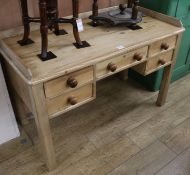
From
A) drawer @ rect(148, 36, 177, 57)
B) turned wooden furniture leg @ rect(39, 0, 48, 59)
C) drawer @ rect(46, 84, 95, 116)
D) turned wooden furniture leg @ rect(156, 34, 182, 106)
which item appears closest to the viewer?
turned wooden furniture leg @ rect(39, 0, 48, 59)

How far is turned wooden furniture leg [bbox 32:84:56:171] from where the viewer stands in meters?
A: 1.09

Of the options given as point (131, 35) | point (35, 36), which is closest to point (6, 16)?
point (35, 36)

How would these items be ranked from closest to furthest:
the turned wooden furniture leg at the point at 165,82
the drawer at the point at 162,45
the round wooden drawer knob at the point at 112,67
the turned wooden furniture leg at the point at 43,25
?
the turned wooden furniture leg at the point at 43,25 → the round wooden drawer knob at the point at 112,67 → the drawer at the point at 162,45 → the turned wooden furniture leg at the point at 165,82

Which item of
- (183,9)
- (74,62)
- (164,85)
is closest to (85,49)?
(74,62)

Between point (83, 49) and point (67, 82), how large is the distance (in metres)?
0.23

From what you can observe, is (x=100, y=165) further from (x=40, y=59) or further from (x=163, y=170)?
(x=40, y=59)

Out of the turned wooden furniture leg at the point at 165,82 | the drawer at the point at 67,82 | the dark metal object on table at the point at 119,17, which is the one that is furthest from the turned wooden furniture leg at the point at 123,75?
the drawer at the point at 67,82

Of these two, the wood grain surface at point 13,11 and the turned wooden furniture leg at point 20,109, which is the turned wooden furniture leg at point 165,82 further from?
the turned wooden furniture leg at point 20,109

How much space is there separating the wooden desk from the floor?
7.9 inches

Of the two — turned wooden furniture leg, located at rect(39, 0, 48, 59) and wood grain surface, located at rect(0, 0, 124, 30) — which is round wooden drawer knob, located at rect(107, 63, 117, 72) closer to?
turned wooden furniture leg, located at rect(39, 0, 48, 59)

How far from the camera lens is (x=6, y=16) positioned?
136cm

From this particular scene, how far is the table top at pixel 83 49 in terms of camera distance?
44.1 inches

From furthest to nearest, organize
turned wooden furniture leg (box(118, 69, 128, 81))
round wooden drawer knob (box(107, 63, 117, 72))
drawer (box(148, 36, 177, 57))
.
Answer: turned wooden furniture leg (box(118, 69, 128, 81)) → drawer (box(148, 36, 177, 57)) → round wooden drawer knob (box(107, 63, 117, 72))

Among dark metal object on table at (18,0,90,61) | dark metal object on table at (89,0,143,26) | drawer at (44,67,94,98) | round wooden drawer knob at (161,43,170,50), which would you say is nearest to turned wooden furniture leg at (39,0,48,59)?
dark metal object on table at (18,0,90,61)
